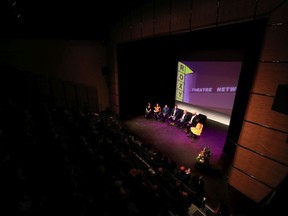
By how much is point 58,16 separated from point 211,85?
6.55m

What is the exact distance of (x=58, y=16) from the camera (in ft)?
→ 19.2

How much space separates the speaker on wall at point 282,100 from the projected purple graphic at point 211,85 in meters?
3.78

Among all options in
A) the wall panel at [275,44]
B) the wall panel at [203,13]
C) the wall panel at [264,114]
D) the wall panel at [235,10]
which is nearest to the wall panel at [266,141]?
the wall panel at [264,114]

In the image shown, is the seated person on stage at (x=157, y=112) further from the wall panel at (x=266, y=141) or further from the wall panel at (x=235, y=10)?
the wall panel at (x=235, y=10)

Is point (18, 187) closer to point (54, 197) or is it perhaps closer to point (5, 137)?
point (54, 197)

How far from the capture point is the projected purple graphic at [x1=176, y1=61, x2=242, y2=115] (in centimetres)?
616

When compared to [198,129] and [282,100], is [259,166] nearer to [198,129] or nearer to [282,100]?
[282,100]

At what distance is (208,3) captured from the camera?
354cm

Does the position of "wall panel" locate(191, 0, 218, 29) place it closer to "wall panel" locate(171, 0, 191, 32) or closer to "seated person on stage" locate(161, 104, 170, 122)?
"wall panel" locate(171, 0, 191, 32)

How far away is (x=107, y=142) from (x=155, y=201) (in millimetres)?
1741

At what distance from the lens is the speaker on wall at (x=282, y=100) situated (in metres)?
2.37

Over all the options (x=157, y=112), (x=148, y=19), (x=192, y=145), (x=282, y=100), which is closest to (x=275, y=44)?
(x=282, y=100)

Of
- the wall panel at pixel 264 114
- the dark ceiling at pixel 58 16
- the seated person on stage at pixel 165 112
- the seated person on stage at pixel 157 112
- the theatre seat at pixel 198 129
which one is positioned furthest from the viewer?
the seated person on stage at pixel 157 112

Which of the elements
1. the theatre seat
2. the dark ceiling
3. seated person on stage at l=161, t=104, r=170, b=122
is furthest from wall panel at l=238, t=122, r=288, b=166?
the dark ceiling
